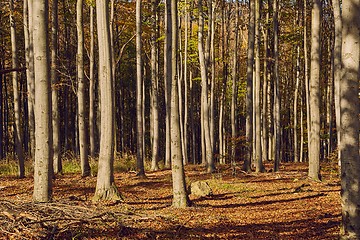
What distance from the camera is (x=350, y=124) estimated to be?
6953mm

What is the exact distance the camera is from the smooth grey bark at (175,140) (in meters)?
10.5

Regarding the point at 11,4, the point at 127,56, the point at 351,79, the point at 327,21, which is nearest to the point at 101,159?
the point at 351,79

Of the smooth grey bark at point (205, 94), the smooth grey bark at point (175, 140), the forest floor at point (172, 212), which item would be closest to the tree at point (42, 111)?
the forest floor at point (172, 212)

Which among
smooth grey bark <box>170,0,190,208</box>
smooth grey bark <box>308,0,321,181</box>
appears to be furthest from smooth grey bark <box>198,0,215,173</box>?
smooth grey bark <box>170,0,190,208</box>

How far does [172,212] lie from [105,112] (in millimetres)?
3218

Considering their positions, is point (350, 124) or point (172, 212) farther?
point (172, 212)

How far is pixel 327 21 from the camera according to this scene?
101ft

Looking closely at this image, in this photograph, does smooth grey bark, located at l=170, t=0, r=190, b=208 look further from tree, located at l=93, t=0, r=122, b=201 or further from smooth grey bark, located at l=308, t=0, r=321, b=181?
smooth grey bark, located at l=308, t=0, r=321, b=181

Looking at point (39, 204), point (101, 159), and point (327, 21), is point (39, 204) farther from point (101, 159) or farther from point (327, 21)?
point (327, 21)

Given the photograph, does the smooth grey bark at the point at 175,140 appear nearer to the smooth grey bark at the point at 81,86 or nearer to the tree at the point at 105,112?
the tree at the point at 105,112

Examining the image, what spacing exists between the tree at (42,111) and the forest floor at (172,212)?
1.49 feet

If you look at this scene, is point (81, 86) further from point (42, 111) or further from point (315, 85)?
point (315, 85)

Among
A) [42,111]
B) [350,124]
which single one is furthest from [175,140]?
[350,124]

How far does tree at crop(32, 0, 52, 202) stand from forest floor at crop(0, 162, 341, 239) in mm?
453
